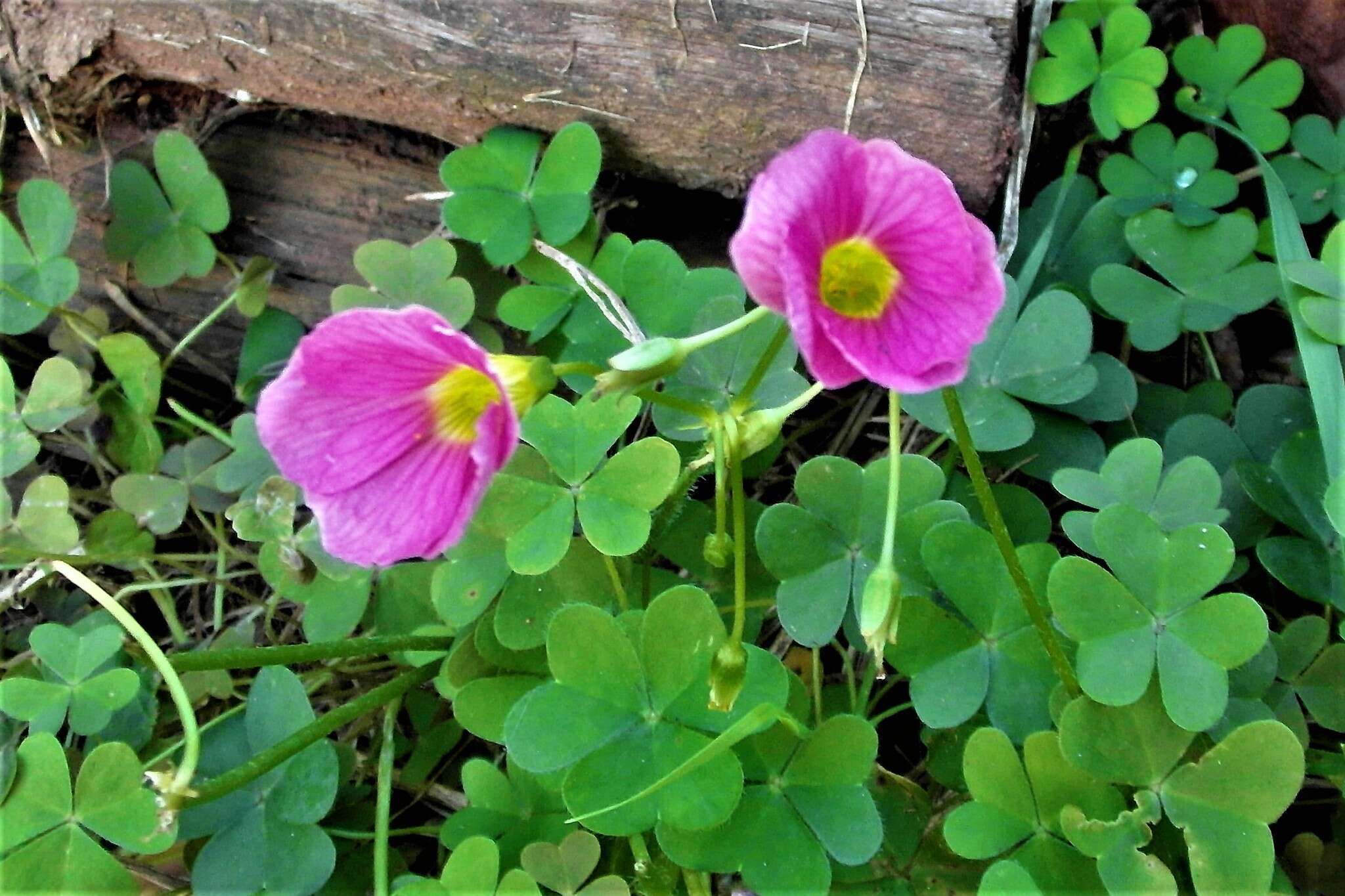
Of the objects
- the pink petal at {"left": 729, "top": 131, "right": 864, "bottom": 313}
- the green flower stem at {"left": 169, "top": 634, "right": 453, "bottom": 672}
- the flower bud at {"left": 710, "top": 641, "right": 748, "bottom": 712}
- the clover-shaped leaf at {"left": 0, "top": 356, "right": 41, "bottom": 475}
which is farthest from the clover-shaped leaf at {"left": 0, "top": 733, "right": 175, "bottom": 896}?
the pink petal at {"left": 729, "top": 131, "right": 864, "bottom": 313}

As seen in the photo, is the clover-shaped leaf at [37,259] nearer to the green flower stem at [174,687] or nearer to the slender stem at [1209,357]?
the green flower stem at [174,687]

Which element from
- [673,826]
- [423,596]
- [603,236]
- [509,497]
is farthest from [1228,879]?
[603,236]

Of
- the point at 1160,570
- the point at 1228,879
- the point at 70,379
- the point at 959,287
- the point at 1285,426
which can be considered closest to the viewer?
the point at 959,287

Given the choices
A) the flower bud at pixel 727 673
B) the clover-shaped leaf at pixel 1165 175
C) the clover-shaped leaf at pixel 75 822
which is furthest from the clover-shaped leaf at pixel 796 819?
the clover-shaped leaf at pixel 1165 175

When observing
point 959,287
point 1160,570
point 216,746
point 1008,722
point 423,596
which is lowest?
point 216,746

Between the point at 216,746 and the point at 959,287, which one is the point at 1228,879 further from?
the point at 216,746

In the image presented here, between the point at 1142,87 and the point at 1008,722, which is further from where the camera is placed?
the point at 1142,87

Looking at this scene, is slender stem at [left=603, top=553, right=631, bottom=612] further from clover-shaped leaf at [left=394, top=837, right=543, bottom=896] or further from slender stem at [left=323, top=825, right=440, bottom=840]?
slender stem at [left=323, top=825, right=440, bottom=840]
